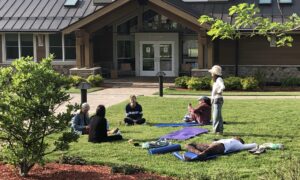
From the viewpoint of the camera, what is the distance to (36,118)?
7.81 m

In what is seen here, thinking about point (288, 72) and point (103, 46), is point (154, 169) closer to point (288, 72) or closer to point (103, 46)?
point (288, 72)

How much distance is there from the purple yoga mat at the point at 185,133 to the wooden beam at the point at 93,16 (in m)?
15.0

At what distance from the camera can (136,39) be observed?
30.2m

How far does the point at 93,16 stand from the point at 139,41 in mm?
4565

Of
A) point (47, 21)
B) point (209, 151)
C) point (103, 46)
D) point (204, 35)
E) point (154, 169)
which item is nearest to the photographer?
point (154, 169)

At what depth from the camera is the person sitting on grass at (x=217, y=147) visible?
931 cm

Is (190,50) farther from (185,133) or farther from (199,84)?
(185,133)

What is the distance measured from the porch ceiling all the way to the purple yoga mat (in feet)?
43.7

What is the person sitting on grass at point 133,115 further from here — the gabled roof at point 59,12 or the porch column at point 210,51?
the gabled roof at point 59,12

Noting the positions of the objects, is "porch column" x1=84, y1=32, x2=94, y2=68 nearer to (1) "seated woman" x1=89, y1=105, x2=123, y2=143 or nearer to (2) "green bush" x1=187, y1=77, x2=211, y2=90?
(2) "green bush" x1=187, y1=77, x2=211, y2=90

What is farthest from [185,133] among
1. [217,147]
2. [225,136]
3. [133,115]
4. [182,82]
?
[182,82]

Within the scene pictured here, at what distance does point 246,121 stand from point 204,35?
38.7ft

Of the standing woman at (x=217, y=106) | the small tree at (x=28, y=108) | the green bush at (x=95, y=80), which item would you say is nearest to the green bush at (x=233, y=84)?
the green bush at (x=95, y=80)

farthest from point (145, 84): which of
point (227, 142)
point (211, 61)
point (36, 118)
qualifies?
point (36, 118)
